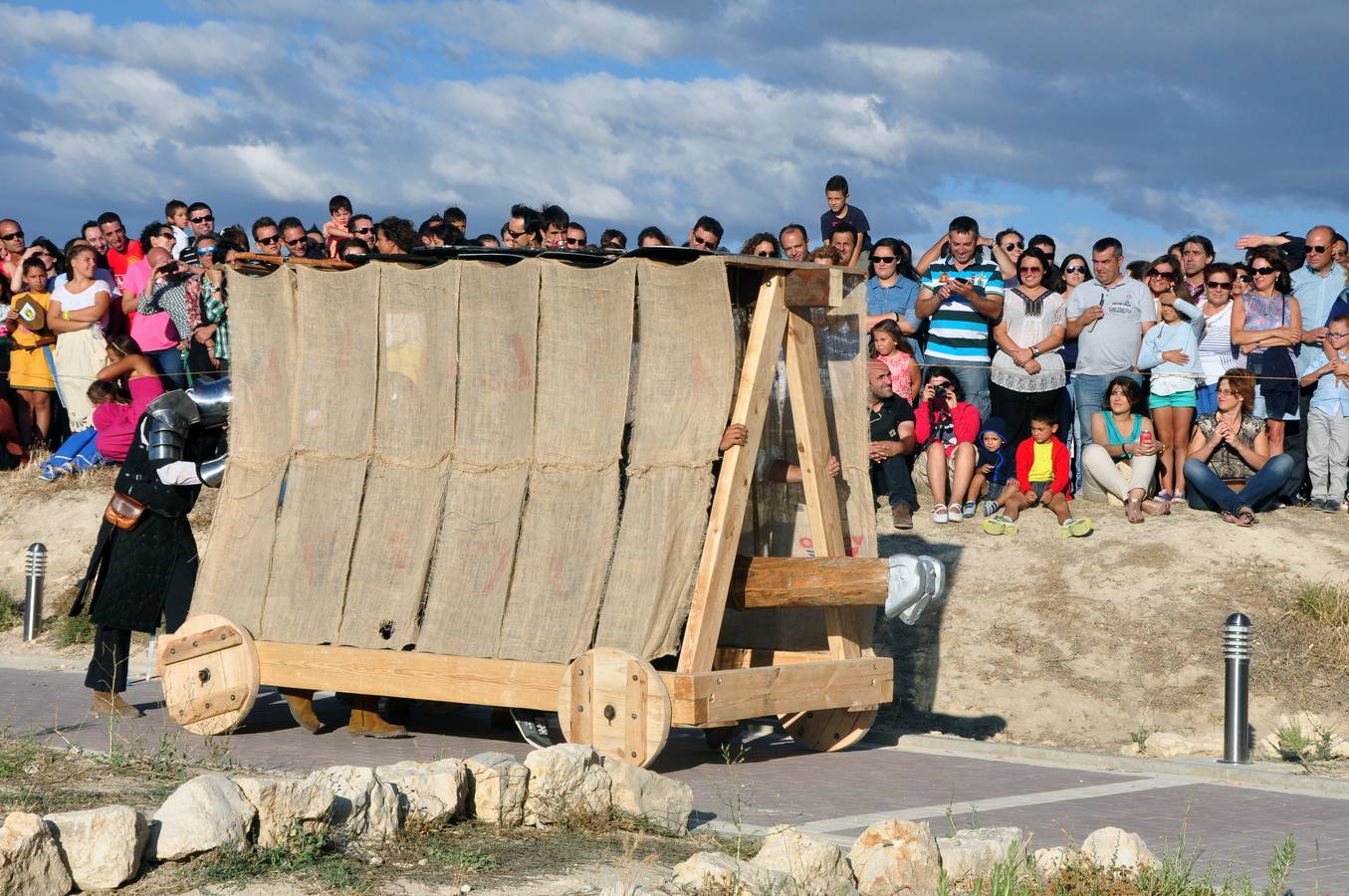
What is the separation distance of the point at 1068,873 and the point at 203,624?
6341mm

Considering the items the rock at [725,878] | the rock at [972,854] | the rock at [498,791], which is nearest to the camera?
the rock at [725,878]

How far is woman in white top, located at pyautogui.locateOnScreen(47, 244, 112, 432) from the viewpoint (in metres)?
17.2

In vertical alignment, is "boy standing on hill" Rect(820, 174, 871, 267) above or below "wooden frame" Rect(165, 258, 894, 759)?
above

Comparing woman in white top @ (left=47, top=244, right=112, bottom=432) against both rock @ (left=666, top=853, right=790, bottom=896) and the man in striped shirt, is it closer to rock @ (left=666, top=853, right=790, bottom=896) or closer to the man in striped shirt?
the man in striped shirt

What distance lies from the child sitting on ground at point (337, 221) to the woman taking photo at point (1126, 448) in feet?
24.7

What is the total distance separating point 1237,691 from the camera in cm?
1016

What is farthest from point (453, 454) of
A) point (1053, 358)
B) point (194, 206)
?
point (194, 206)

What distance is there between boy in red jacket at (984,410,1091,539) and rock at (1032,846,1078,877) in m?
8.04

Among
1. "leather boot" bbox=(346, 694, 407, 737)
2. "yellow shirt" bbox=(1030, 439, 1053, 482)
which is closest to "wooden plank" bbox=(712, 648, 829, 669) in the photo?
"leather boot" bbox=(346, 694, 407, 737)

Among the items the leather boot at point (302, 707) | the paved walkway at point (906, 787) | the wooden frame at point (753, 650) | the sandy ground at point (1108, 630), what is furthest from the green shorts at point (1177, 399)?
the leather boot at point (302, 707)

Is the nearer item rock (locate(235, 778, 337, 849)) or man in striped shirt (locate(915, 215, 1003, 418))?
rock (locate(235, 778, 337, 849))

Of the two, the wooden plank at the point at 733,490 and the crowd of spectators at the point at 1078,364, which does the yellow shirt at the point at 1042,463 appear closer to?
the crowd of spectators at the point at 1078,364

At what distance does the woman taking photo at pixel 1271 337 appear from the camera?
13.6m

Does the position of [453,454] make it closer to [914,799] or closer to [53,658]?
[914,799]
